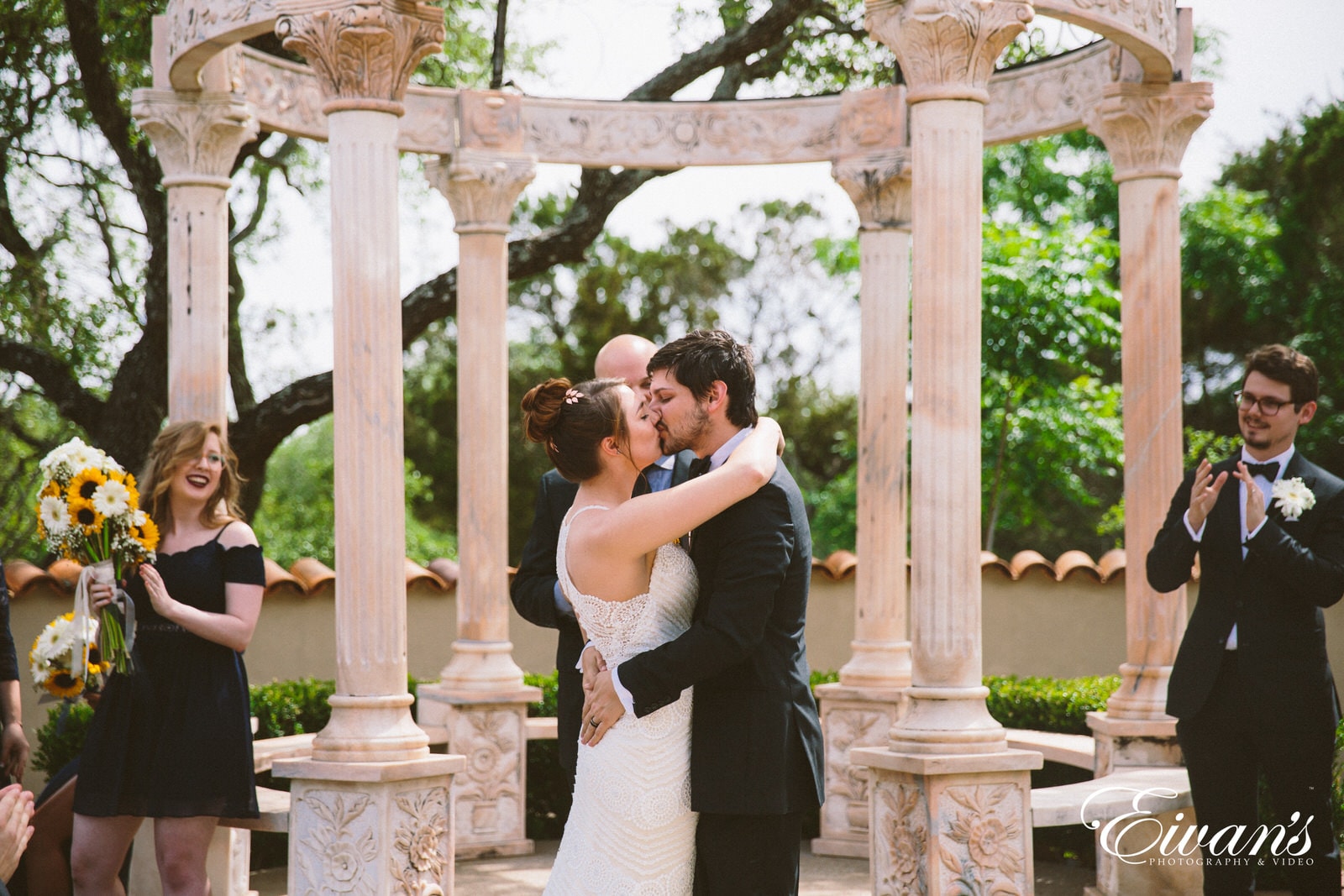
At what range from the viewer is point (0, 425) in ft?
59.8

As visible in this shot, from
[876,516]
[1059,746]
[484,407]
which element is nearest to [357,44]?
[484,407]

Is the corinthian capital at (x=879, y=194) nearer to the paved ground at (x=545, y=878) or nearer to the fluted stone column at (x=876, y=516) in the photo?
the fluted stone column at (x=876, y=516)

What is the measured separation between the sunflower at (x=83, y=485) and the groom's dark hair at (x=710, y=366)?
9.48 feet

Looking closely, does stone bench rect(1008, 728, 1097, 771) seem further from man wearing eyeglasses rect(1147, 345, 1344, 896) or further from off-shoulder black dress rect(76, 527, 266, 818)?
off-shoulder black dress rect(76, 527, 266, 818)

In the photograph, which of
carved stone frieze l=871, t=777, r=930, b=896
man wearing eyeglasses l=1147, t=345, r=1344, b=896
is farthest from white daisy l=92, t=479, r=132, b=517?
man wearing eyeglasses l=1147, t=345, r=1344, b=896

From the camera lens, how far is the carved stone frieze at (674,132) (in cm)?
1052

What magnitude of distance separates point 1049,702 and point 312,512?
2499cm

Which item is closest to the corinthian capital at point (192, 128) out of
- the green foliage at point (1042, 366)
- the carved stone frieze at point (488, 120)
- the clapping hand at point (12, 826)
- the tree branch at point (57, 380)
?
the carved stone frieze at point (488, 120)

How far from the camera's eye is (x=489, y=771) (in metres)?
9.86

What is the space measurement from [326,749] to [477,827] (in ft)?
11.1

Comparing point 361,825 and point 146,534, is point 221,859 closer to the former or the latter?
point 361,825

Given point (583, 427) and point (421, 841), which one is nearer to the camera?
point (583, 427)

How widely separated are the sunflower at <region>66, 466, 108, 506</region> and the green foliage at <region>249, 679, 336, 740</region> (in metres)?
4.71

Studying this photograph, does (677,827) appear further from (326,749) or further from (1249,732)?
(1249,732)
